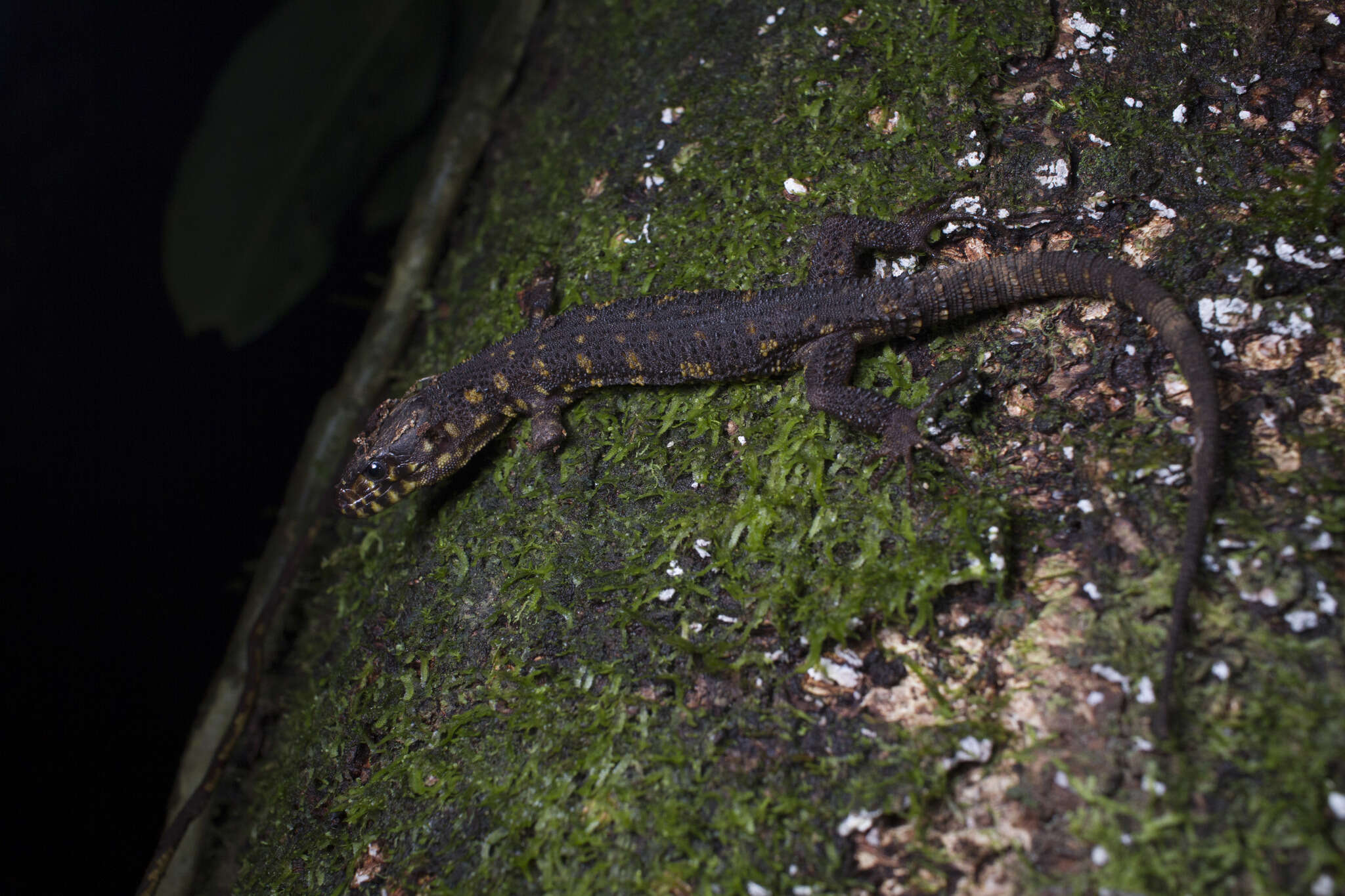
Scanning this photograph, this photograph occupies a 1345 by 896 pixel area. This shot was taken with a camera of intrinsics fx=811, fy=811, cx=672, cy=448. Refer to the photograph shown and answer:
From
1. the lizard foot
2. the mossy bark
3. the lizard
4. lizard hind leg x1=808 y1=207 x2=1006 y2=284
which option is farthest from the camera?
lizard hind leg x1=808 y1=207 x2=1006 y2=284

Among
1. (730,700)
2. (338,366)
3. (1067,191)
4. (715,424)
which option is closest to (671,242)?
(715,424)

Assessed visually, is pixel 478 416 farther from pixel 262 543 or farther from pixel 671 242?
pixel 262 543

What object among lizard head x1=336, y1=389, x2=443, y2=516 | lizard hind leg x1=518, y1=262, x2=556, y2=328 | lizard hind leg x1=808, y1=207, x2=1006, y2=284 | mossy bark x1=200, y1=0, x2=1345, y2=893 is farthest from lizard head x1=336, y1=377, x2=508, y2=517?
lizard hind leg x1=808, y1=207, x2=1006, y2=284

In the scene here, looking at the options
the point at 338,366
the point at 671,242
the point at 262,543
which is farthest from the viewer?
the point at 338,366

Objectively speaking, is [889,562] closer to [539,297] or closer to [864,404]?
[864,404]

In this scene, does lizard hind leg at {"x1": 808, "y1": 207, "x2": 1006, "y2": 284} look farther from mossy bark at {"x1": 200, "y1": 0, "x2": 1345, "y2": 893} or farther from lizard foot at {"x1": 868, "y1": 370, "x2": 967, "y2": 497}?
lizard foot at {"x1": 868, "y1": 370, "x2": 967, "y2": 497}

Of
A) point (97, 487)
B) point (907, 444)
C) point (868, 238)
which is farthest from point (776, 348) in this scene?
point (97, 487)

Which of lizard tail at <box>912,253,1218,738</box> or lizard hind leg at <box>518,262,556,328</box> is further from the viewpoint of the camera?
lizard hind leg at <box>518,262,556,328</box>
